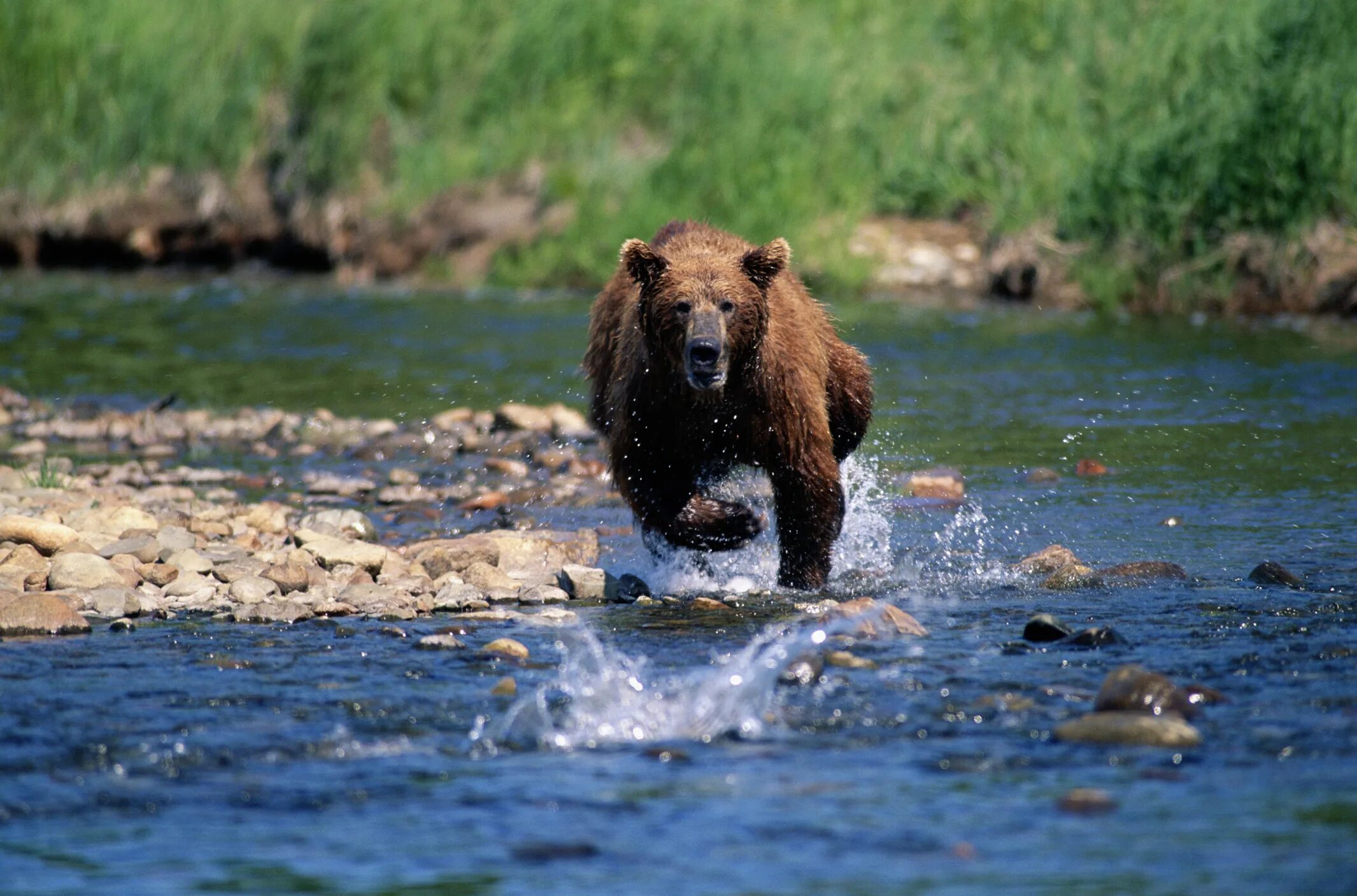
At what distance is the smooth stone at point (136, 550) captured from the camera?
670 cm

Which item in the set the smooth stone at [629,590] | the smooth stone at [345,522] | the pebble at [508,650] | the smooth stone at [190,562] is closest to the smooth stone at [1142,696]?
the pebble at [508,650]

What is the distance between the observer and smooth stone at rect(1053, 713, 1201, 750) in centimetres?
435

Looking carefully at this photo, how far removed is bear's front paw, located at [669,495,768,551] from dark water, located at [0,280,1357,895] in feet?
0.67

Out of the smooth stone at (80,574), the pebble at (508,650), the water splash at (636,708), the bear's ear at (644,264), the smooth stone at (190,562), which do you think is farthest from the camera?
the bear's ear at (644,264)

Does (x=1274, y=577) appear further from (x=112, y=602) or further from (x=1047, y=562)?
(x=112, y=602)

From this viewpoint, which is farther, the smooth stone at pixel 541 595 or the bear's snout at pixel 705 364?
the smooth stone at pixel 541 595

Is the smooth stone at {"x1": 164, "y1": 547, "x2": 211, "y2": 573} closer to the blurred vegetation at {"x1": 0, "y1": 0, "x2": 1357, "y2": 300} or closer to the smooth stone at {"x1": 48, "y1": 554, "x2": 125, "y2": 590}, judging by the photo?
the smooth stone at {"x1": 48, "y1": 554, "x2": 125, "y2": 590}

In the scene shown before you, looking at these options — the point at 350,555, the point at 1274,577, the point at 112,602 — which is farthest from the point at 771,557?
the point at 112,602

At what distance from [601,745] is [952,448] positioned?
19.3 feet

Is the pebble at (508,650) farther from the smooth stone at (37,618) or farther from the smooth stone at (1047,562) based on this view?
the smooth stone at (1047,562)

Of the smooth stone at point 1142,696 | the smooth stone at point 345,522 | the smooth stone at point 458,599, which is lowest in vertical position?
the smooth stone at point 345,522

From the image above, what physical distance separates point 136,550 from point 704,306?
2364 mm

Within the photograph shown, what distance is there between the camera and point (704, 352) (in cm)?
632

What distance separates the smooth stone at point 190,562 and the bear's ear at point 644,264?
195 cm
